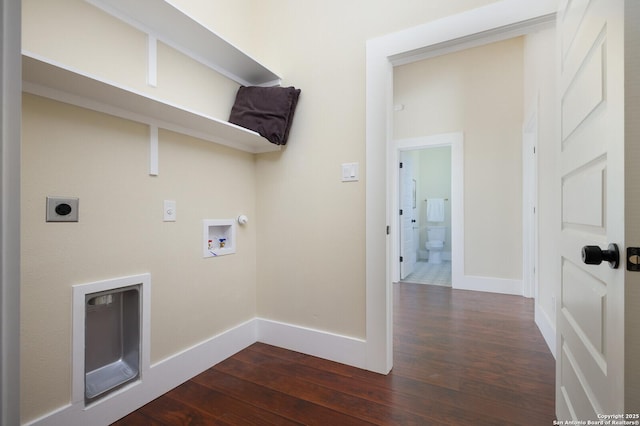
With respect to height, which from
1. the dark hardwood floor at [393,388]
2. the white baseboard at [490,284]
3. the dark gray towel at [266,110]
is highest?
the dark gray towel at [266,110]

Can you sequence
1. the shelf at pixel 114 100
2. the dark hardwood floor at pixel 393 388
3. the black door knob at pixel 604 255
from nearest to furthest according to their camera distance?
the black door knob at pixel 604 255 < the shelf at pixel 114 100 < the dark hardwood floor at pixel 393 388

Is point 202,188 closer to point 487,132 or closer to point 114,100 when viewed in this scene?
point 114,100

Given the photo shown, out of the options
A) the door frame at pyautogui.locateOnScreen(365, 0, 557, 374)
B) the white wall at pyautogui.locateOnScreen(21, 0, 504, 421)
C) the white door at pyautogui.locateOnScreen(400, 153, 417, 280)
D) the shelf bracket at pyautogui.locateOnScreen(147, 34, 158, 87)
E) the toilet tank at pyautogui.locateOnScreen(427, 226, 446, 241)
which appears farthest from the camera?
the toilet tank at pyautogui.locateOnScreen(427, 226, 446, 241)

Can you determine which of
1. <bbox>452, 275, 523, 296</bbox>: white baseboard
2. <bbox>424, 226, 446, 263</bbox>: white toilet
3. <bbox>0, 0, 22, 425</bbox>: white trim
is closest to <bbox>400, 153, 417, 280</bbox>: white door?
<bbox>452, 275, 523, 296</bbox>: white baseboard

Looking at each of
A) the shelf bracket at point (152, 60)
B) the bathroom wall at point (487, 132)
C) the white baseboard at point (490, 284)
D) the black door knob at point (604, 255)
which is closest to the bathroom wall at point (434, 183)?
the bathroom wall at point (487, 132)

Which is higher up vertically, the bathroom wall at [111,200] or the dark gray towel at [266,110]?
the dark gray towel at [266,110]

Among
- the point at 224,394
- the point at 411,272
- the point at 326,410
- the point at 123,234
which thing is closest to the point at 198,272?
the point at 123,234

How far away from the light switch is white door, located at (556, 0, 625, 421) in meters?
1.05

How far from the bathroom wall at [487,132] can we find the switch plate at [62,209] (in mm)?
4026

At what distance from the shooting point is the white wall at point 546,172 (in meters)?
2.16

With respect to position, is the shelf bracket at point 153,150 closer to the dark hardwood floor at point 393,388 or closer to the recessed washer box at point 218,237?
the recessed washer box at point 218,237

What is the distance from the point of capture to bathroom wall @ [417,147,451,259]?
6395 mm

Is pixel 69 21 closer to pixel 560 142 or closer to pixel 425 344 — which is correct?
pixel 560 142

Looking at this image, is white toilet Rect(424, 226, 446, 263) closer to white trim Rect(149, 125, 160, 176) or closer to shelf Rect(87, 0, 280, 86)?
shelf Rect(87, 0, 280, 86)
